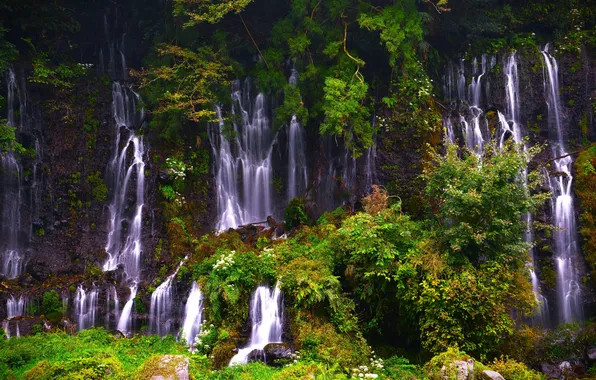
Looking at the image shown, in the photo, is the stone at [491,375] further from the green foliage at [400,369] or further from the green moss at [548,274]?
the green moss at [548,274]

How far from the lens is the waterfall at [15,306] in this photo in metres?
15.0

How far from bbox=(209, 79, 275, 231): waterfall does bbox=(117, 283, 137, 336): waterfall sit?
4.28 meters

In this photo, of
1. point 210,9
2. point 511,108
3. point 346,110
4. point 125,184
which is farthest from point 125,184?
point 511,108

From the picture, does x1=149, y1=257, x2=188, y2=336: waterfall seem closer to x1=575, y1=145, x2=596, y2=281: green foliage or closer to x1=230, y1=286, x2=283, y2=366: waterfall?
x1=230, y1=286, x2=283, y2=366: waterfall

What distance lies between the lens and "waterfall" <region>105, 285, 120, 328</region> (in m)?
15.3

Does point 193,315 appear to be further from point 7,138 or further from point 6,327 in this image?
point 7,138

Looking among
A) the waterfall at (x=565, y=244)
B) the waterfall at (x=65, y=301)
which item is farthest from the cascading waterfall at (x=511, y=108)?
the waterfall at (x=65, y=301)

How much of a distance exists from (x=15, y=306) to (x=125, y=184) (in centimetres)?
538

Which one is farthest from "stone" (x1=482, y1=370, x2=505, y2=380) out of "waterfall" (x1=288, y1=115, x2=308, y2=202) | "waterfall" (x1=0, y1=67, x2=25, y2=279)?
"waterfall" (x1=0, y1=67, x2=25, y2=279)

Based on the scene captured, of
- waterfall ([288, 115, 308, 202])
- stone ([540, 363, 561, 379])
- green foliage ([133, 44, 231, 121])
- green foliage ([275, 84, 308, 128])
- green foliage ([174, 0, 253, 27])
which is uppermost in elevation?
green foliage ([174, 0, 253, 27])

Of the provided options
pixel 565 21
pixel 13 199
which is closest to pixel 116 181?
pixel 13 199

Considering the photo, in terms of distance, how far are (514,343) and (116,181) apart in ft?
46.2

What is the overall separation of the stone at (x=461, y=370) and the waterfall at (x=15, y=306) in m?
12.4

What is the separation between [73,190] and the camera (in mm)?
18109
